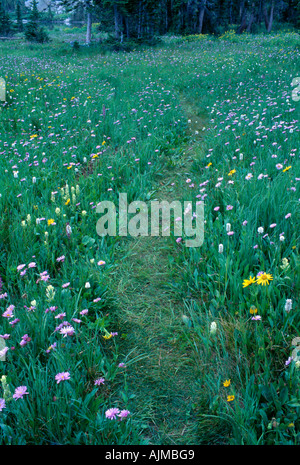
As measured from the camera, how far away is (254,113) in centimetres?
612

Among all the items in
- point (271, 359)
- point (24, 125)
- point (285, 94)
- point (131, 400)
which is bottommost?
point (131, 400)

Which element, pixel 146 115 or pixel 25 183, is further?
pixel 146 115

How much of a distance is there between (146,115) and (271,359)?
562 centimetres

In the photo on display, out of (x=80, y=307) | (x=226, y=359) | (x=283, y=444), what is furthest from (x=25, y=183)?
(x=283, y=444)

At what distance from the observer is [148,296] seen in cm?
280

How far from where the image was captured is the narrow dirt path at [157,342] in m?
1.84

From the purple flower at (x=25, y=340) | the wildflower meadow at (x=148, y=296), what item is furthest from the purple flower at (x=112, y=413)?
the purple flower at (x=25, y=340)

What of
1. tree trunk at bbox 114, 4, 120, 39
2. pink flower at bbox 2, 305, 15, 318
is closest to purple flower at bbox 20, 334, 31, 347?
Answer: pink flower at bbox 2, 305, 15, 318

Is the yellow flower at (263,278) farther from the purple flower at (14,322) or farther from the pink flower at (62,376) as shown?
the purple flower at (14,322)

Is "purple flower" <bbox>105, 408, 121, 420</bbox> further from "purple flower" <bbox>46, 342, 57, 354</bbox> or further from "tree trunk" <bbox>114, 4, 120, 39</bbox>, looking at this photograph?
"tree trunk" <bbox>114, 4, 120, 39</bbox>

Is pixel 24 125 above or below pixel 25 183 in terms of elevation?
above

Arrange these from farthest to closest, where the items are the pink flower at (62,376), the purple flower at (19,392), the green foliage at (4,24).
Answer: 1. the green foliage at (4,24)
2. the pink flower at (62,376)
3. the purple flower at (19,392)

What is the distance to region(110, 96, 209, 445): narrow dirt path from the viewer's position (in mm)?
1842

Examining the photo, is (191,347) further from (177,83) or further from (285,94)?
(177,83)
